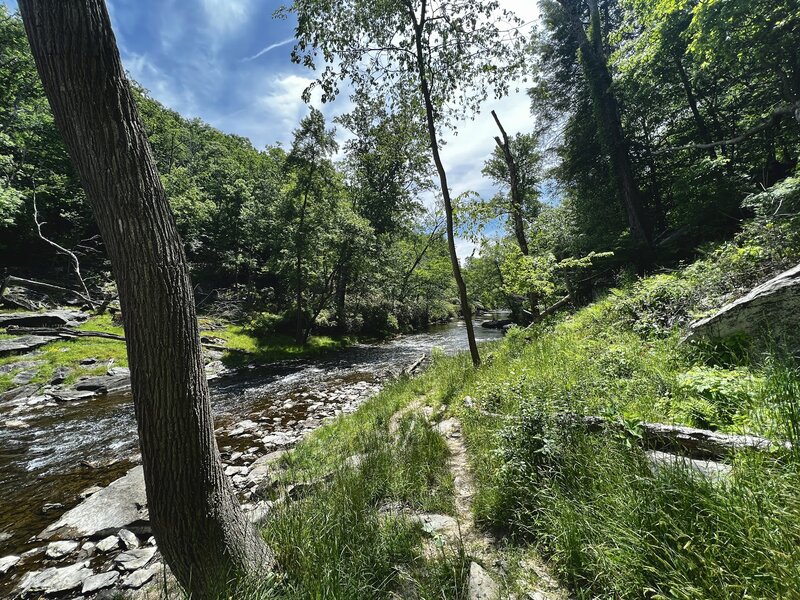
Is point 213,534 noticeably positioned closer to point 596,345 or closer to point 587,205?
point 596,345

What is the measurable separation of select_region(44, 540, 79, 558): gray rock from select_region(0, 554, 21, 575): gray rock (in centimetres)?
27

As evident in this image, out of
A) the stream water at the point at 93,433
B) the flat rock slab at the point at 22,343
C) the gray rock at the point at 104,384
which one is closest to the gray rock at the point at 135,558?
the stream water at the point at 93,433

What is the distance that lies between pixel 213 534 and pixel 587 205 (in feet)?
72.8

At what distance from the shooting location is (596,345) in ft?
21.6

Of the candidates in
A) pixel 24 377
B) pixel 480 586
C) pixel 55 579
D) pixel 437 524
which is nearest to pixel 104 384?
pixel 24 377

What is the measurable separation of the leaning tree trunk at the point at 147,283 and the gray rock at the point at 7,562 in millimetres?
3380

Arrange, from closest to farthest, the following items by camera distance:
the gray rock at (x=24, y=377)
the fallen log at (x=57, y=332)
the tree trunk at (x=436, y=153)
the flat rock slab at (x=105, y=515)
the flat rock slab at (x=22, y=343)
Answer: the flat rock slab at (x=105, y=515) → the tree trunk at (x=436, y=153) → the gray rock at (x=24, y=377) → the flat rock slab at (x=22, y=343) → the fallen log at (x=57, y=332)

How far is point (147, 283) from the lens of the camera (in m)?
2.21

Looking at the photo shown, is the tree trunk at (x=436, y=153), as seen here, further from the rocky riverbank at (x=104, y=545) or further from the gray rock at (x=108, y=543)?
the gray rock at (x=108, y=543)

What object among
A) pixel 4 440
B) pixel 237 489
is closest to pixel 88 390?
pixel 4 440

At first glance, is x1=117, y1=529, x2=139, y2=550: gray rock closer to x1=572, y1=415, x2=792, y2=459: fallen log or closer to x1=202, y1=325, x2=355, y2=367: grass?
x1=572, y1=415, x2=792, y2=459: fallen log

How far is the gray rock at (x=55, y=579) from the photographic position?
11.0 ft

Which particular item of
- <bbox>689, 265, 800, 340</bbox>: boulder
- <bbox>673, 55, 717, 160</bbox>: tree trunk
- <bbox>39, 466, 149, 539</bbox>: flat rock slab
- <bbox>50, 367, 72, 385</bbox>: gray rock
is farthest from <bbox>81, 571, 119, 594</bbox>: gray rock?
<bbox>673, 55, 717, 160</bbox>: tree trunk

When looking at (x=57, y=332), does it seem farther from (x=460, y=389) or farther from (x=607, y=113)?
(x=607, y=113)
